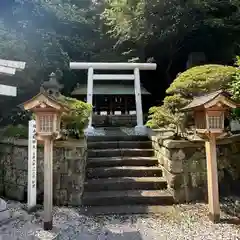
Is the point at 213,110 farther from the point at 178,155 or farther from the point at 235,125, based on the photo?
the point at 235,125

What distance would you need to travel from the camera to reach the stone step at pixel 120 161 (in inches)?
235

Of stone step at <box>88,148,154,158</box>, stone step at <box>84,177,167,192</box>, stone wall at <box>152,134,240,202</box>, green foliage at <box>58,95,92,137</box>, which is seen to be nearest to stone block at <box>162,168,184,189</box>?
stone wall at <box>152,134,240,202</box>

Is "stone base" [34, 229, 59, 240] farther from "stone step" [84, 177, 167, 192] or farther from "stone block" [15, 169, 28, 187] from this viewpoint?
"stone block" [15, 169, 28, 187]

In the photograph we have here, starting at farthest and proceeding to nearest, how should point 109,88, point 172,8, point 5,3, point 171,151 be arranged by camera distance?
point 109,88
point 172,8
point 5,3
point 171,151

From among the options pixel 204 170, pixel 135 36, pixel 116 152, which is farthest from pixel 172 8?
pixel 204 170

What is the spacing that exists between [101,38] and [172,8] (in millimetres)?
4186

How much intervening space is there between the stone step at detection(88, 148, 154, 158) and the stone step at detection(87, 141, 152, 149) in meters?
0.33

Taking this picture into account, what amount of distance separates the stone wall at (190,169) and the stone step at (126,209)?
429mm

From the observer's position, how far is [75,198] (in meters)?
4.95

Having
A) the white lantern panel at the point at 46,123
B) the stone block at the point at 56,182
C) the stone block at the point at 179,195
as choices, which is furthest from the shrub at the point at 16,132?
the stone block at the point at 179,195

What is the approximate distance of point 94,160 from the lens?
6047 mm

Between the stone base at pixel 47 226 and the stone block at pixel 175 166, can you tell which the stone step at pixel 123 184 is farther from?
the stone base at pixel 47 226

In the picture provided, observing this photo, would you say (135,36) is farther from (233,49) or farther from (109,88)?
(233,49)

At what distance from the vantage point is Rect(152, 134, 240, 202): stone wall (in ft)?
16.5
